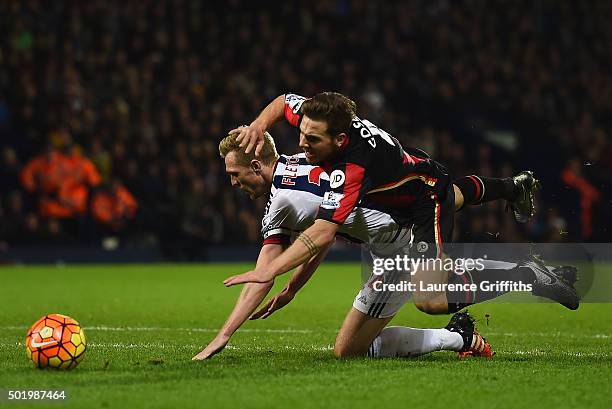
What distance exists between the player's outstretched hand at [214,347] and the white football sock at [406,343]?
1.13 meters

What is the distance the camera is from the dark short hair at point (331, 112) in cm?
629

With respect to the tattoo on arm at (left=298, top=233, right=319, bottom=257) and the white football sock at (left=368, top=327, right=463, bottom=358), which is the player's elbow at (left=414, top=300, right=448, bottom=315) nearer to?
the white football sock at (left=368, top=327, right=463, bottom=358)

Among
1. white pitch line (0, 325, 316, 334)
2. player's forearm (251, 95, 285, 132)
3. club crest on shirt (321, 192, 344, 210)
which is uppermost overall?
player's forearm (251, 95, 285, 132)

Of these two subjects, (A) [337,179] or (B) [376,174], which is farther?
(B) [376,174]

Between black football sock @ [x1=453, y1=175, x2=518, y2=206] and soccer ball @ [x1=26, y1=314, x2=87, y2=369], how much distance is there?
9.71 ft

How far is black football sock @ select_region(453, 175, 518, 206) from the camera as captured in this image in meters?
7.68

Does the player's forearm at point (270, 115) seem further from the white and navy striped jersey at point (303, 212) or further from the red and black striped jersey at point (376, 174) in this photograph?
the white and navy striped jersey at point (303, 212)

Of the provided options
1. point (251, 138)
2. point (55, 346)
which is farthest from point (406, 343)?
point (55, 346)

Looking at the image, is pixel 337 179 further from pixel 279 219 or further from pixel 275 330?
pixel 275 330

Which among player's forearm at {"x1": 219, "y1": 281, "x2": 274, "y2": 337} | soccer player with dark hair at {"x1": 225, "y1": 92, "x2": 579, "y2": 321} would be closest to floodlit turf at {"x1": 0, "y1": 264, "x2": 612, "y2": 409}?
player's forearm at {"x1": 219, "y1": 281, "x2": 274, "y2": 337}

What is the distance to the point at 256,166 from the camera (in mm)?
7047

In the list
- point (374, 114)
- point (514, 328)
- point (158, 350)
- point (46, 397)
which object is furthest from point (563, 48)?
point (46, 397)

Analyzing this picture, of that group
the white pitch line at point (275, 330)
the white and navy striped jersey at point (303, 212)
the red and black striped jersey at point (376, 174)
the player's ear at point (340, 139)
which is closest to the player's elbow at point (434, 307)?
the white and navy striped jersey at point (303, 212)

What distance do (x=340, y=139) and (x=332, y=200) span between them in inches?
15.8
